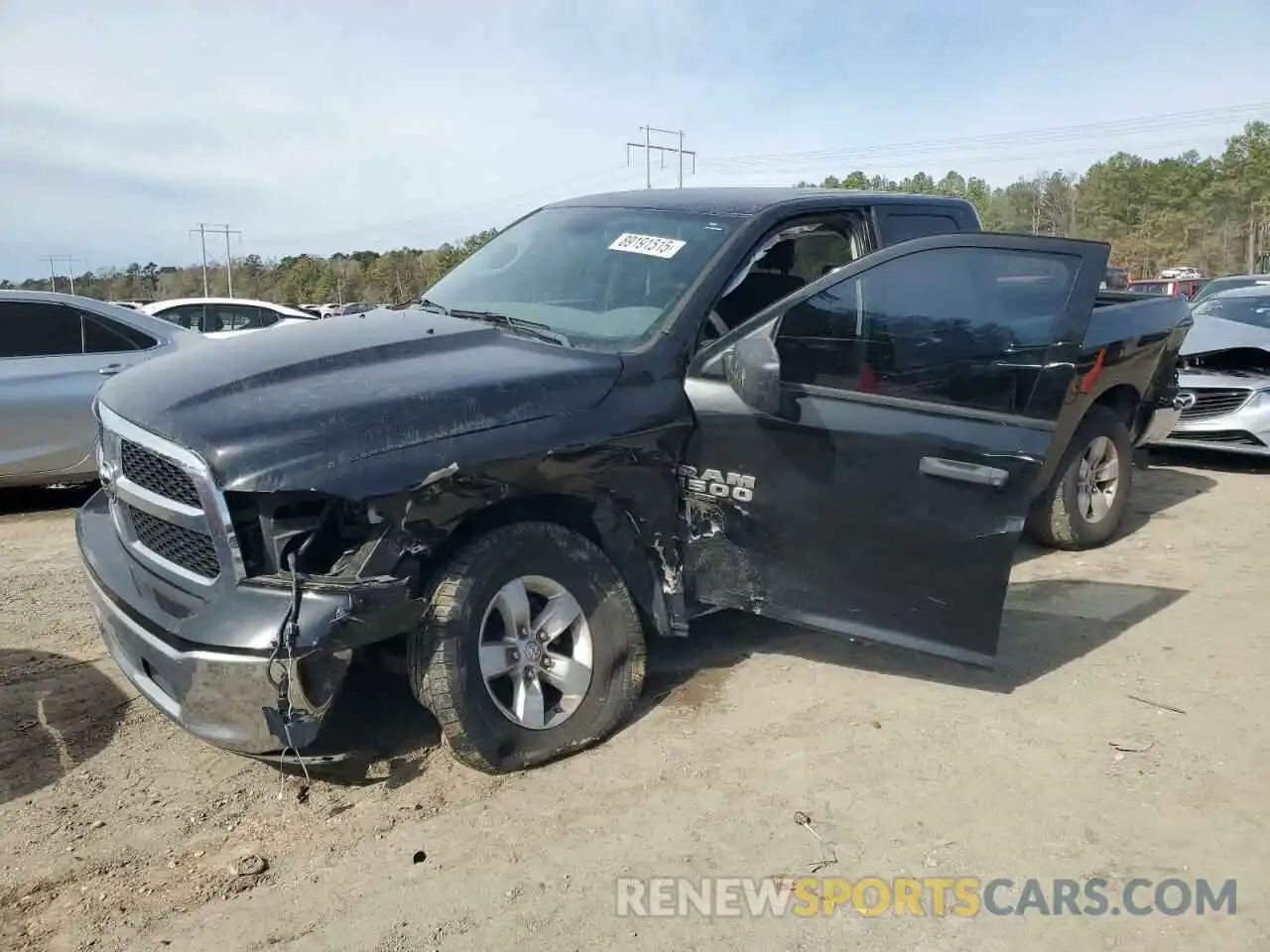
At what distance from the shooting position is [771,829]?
312cm

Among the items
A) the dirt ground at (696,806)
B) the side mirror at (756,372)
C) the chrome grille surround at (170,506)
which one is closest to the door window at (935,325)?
the side mirror at (756,372)

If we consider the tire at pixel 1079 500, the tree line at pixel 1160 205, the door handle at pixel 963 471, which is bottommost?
the tire at pixel 1079 500

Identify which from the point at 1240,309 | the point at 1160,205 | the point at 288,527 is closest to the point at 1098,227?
the point at 1160,205

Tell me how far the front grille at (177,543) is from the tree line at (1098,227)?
58982mm

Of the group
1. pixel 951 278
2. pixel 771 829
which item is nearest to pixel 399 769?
pixel 771 829

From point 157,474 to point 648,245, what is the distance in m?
2.16

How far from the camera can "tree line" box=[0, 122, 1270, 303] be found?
6644 centimetres

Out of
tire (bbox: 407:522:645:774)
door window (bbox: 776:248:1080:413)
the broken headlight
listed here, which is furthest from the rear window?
the broken headlight

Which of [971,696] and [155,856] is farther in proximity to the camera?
[971,696]

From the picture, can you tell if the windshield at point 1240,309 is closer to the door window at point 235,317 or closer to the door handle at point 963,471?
the door handle at point 963,471

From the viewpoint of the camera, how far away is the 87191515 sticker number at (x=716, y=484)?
144 inches

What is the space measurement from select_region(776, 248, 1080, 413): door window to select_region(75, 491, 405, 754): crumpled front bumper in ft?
5.80

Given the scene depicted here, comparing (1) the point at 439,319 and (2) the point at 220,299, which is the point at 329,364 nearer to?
(1) the point at 439,319

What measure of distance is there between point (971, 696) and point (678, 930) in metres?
1.91
